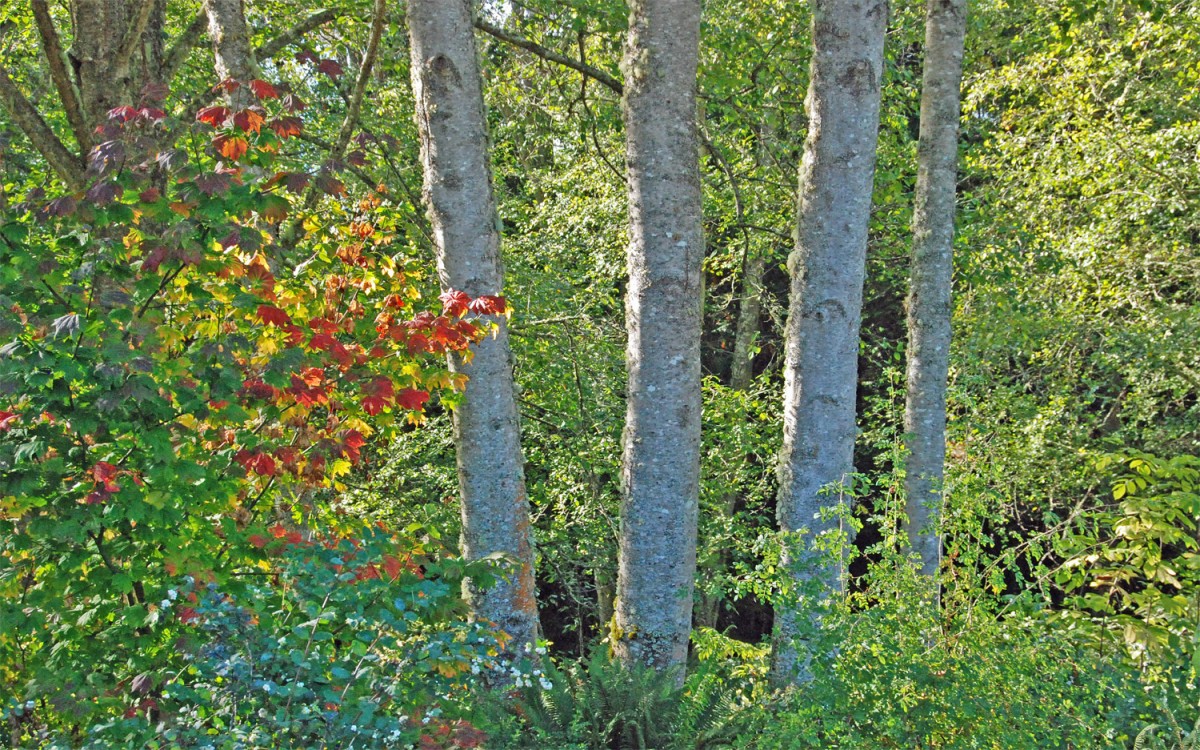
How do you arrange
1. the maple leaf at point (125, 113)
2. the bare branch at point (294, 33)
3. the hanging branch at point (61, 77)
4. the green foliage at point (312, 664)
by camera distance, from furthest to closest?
the bare branch at point (294, 33) < the hanging branch at point (61, 77) < the maple leaf at point (125, 113) < the green foliage at point (312, 664)

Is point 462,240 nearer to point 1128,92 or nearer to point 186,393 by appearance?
point 186,393

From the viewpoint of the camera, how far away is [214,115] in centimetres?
421

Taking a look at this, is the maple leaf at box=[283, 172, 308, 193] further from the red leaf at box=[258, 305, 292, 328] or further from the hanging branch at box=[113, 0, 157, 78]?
the hanging branch at box=[113, 0, 157, 78]

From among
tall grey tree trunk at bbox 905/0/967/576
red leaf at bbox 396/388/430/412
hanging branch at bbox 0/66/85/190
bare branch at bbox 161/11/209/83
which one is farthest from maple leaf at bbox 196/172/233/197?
tall grey tree trunk at bbox 905/0/967/576

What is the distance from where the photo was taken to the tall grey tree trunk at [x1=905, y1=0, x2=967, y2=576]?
7508 mm

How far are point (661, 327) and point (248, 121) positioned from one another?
193cm

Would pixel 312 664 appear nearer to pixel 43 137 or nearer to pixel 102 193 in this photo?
pixel 102 193

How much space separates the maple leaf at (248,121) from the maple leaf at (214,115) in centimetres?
12

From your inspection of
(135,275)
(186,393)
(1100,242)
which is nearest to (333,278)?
(135,275)

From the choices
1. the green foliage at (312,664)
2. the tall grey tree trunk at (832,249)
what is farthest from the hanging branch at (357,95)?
the green foliage at (312,664)

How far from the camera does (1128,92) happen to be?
460 inches

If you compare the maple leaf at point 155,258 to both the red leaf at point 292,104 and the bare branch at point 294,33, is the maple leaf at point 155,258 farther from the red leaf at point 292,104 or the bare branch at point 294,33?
the bare branch at point 294,33

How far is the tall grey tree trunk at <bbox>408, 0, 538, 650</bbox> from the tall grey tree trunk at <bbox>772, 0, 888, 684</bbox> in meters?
1.27

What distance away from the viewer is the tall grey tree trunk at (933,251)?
7.51 metres
